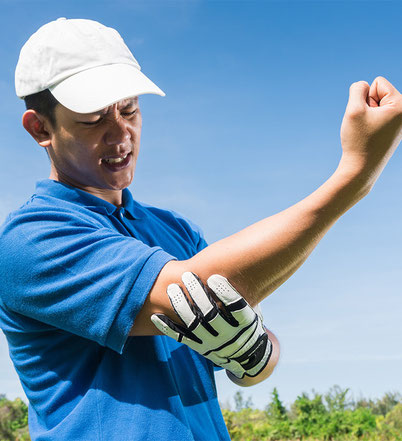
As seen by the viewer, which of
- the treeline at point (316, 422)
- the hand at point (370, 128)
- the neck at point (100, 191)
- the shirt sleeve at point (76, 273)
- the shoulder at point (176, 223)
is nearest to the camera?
the hand at point (370, 128)

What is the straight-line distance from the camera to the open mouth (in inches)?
81.7

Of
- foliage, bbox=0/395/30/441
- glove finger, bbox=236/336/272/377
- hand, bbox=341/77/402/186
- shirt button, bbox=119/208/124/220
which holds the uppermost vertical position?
foliage, bbox=0/395/30/441

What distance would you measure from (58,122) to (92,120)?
16 centimetres

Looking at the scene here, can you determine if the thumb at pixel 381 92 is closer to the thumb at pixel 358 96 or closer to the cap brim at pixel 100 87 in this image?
the thumb at pixel 358 96

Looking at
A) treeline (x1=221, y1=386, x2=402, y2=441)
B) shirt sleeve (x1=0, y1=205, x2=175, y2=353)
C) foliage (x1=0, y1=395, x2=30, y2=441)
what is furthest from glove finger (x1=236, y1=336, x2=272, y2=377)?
foliage (x1=0, y1=395, x2=30, y2=441)

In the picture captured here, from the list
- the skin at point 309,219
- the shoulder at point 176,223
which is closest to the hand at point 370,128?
the skin at point 309,219

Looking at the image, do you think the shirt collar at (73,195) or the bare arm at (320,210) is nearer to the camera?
the bare arm at (320,210)

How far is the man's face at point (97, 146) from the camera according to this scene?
2025 millimetres

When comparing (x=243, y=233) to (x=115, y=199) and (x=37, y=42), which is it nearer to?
(x=115, y=199)

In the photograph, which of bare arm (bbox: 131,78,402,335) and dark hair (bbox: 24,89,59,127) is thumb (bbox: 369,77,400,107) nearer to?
bare arm (bbox: 131,78,402,335)

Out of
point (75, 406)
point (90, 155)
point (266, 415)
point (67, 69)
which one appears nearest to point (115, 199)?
point (90, 155)

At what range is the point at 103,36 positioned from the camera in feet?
7.07

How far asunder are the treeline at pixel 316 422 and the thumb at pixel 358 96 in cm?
459

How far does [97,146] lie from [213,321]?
0.79 m
